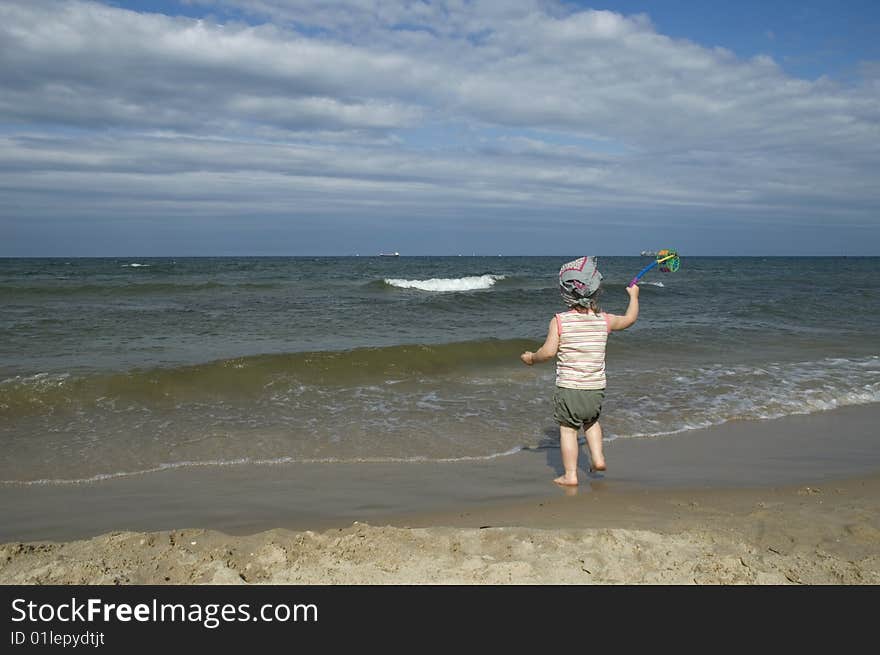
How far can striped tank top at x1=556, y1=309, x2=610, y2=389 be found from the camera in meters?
4.67

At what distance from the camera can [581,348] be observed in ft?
15.5

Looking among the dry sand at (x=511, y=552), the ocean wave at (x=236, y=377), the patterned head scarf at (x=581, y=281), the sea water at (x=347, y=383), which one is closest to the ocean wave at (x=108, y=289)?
the sea water at (x=347, y=383)

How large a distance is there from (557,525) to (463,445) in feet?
7.42

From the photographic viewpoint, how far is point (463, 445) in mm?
6297

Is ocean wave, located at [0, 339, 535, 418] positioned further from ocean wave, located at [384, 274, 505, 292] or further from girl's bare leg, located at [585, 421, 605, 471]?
ocean wave, located at [384, 274, 505, 292]

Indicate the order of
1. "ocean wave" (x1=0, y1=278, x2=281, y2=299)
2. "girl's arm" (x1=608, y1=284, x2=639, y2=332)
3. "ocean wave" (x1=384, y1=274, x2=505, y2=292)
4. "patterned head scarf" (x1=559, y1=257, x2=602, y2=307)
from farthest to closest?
"ocean wave" (x1=384, y1=274, x2=505, y2=292) → "ocean wave" (x1=0, y1=278, x2=281, y2=299) → "girl's arm" (x1=608, y1=284, x2=639, y2=332) → "patterned head scarf" (x1=559, y1=257, x2=602, y2=307)

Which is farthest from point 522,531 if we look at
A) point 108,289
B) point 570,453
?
point 108,289

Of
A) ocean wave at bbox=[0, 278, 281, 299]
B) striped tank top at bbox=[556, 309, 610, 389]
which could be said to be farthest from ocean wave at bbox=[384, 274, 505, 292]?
striped tank top at bbox=[556, 309, 610, 389]

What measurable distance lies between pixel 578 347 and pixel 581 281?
1.62 ft

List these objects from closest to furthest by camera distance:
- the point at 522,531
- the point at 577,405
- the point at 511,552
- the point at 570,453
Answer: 1. the point at 511,552
2. the point at 522,531
3. the point at 577,405
4. the point at 570,453

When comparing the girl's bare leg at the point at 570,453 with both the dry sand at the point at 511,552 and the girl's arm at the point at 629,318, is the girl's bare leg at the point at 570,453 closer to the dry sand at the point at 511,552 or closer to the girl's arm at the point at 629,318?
the dry sand at the point at 511,552

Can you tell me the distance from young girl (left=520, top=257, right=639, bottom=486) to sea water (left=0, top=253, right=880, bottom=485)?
4.58 ft

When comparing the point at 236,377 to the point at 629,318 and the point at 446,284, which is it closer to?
the point at 629,318

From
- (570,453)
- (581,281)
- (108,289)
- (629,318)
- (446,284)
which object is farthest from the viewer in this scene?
(446,284)
